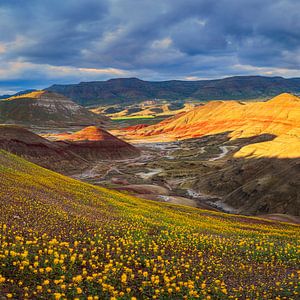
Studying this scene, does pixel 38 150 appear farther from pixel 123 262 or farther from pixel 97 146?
pixel 123 262

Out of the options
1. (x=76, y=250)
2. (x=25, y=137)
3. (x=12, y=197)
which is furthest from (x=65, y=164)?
(x=76, y=250)

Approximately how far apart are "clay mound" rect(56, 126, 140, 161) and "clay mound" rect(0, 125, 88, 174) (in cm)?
1122

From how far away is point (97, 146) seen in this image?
13588cm

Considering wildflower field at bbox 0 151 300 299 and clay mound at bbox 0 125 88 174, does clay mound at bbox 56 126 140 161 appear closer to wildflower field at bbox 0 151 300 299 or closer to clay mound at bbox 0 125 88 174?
clay mound at bbox 0 125 88 174

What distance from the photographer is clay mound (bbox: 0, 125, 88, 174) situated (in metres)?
104

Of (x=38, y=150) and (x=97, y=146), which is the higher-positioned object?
(x=97, y=146)

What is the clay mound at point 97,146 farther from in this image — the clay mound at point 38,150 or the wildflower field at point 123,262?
the wildflower field at point 123,262

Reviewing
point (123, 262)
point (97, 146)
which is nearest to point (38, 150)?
point (97, 146)

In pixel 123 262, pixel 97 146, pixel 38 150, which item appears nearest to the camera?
pixel 123 262

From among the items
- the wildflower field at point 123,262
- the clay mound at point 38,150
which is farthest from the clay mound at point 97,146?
the wildflower field at point 123,262

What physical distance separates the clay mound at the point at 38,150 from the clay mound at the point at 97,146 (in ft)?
36.8

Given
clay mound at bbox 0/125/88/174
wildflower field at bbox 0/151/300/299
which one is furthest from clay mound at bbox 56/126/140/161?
wildflower field at bbox 0/151/300/299

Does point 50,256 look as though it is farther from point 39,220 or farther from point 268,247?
point 268,247

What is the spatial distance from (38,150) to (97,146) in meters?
31.1
